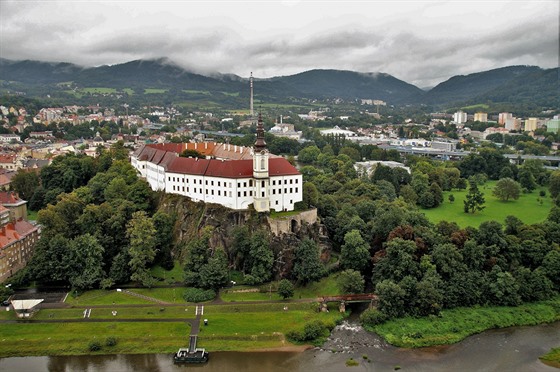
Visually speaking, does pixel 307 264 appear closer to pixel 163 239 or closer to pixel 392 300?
pixel 392 300

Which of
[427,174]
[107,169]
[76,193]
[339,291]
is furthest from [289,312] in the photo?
[427,174]

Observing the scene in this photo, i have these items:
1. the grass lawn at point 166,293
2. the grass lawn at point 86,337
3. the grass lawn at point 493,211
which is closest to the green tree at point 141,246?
the grass lawn at point 166,293

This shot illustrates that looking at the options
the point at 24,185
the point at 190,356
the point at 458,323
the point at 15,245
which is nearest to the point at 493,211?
the point at 458,323

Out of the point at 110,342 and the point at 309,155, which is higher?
the point at 309,155

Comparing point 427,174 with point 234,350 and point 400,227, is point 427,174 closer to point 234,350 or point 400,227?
point 400,227

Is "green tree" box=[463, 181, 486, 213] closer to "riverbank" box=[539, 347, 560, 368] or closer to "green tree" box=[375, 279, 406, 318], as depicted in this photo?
"green tree" box=[375, 279, 406, 318]

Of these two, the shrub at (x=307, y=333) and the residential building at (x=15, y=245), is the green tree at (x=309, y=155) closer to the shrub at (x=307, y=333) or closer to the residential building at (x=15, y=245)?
the residential building at (x=15, y=245)
